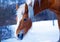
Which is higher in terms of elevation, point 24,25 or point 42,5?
point 42,5

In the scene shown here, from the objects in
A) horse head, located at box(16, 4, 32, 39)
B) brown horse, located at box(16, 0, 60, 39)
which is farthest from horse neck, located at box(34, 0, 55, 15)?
horse head, located at box(16, 4, 32, 39)

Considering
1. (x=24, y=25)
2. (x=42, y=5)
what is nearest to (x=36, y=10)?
(x=42, y=5)

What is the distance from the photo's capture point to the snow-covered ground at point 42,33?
52.2 inches

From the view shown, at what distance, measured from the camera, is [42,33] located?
4.45ft

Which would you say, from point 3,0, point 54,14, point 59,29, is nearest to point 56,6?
point 54,14

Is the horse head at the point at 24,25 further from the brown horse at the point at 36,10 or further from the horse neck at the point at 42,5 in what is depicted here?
the horse neck at the point at 42,5

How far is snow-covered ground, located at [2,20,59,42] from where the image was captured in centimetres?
133

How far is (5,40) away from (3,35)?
0.05 m

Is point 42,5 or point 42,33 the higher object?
point 42,5

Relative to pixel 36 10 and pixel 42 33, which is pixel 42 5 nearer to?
pixel 36 10

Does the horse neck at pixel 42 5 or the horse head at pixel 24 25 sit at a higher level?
the horse neck at pixel 42 5

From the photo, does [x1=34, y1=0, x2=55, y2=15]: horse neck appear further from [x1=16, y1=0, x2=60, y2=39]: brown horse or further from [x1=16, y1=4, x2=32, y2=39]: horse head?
[x1=16, y1=4, x2=32, y2=39]: horse head

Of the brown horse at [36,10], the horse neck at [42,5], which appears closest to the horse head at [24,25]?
the brown horse at [36,10]

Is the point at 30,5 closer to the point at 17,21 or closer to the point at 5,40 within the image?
the point at 17,21
